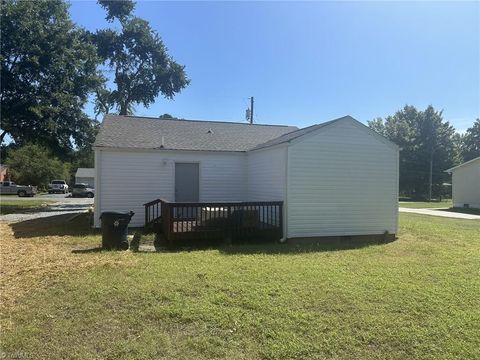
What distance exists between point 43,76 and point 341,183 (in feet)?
58.1

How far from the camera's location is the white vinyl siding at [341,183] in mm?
10664

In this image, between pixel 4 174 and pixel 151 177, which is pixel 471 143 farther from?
pixel 4 174

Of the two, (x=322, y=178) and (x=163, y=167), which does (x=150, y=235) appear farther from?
(x=322, y=178)

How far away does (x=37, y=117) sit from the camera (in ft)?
65.9

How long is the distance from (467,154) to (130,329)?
61.8 metres

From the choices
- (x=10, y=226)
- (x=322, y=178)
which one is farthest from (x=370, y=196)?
(x=10, y=226)

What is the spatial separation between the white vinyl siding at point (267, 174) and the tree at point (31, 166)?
4043cm

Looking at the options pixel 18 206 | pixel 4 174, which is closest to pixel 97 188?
pixel 18 206

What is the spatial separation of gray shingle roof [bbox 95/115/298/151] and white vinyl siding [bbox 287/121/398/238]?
3.96m

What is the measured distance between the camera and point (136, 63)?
104 ft

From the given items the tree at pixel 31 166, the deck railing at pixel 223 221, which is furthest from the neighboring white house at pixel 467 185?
the tree at pixel 31 166

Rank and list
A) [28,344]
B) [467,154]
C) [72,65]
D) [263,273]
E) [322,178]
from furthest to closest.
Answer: [467,154]
[72,65]
[322,178]
[263,273]
[28,344]

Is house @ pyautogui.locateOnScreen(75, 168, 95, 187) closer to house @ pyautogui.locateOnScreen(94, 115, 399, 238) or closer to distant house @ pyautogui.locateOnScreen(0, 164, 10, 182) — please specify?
distant house @ pyautogui.locateOnScreen(0, 164, 10, 182)

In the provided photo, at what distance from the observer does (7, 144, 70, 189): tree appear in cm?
4731
